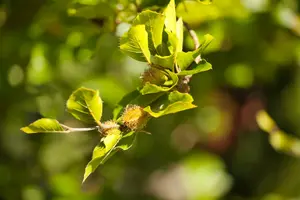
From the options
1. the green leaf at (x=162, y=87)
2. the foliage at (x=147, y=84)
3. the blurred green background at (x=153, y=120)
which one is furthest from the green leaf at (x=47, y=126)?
the blurred green background at (x=153, y=120)

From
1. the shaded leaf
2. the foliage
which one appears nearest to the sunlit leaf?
the foliage

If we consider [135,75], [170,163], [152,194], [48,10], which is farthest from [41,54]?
[152,194]

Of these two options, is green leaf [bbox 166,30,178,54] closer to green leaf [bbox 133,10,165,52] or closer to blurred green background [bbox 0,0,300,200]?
green leaf [bbox 133,10,165,52]

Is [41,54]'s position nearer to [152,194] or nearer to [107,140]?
[107,140]

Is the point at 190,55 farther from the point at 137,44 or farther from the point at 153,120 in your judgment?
the point at 153,120

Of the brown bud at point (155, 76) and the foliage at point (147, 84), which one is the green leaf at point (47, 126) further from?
the brown bud at point (155, 76)
